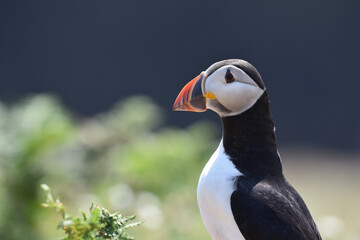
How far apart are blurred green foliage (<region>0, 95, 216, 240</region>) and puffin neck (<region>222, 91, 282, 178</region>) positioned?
6.66 ft

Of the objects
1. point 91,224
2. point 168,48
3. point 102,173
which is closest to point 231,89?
point 91,224

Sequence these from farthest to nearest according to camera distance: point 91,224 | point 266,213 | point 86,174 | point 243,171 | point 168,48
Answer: point 168,48
point 86,174
point 243,171
point 266,213
point 91,224

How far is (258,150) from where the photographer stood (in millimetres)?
2127

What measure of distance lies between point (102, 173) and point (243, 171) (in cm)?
286

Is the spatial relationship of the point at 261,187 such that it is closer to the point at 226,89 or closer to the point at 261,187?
the point at 261,187

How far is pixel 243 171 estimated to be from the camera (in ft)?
6.79

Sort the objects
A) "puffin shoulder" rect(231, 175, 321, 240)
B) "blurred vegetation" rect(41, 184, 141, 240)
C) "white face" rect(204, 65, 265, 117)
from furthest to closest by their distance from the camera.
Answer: "white face" rect(204, 65, 265, 117), "puffin shoulder" rect(231, 175, 321, 240), "blurred vegetation" rect(41, 184, 141, 240)

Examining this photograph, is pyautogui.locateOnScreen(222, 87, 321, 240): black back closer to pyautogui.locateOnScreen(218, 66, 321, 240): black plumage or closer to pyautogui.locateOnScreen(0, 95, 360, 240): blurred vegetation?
pyautogui.locateOnScreen(218, 66, 321, 240): black plumage

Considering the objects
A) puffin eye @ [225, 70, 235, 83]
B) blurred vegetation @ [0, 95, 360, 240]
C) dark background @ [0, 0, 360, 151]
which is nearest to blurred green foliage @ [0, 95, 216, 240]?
blurred vegetation @ [0, 95, 360, 240]

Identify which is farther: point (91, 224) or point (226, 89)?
point (226, 89)

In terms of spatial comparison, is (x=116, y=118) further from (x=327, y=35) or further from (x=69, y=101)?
(x=327, y=35)

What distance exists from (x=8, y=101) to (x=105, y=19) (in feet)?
12.3

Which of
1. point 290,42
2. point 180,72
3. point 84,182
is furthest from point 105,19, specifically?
point 84,182

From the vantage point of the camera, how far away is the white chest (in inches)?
77.1
